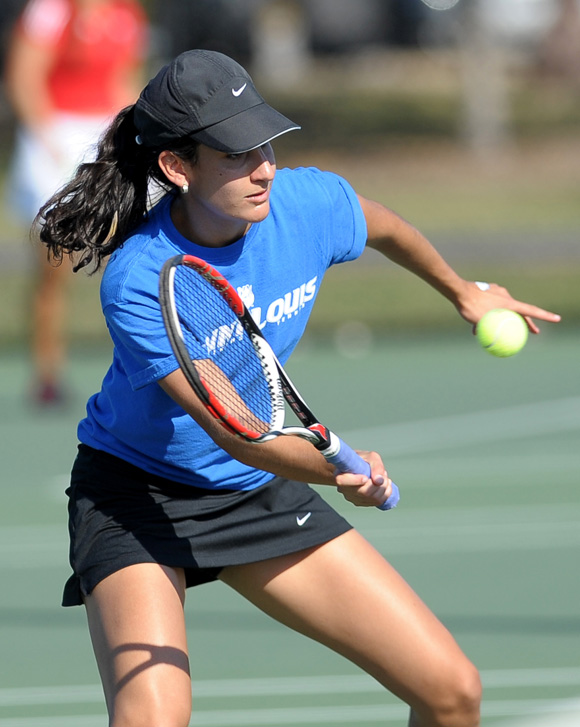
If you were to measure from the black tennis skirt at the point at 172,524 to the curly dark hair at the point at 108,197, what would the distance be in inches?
20.9

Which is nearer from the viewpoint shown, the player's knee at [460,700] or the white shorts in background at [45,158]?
the player's knee at [460,700]

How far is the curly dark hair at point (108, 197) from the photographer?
12.1 ft

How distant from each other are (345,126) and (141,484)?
23189 millimetres

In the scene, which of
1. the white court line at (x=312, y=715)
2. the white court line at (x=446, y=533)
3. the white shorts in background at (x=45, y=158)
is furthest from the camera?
the white shorts in background at (x=45, y=158)

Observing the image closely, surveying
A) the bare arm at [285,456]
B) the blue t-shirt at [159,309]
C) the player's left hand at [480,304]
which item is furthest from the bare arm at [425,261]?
the bare arm at [285,456]

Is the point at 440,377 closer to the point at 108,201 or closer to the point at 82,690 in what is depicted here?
the point at 82,690

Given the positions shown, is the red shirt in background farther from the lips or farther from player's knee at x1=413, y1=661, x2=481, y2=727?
player's knee at x1=413, y1=661, x2=481, y2=727

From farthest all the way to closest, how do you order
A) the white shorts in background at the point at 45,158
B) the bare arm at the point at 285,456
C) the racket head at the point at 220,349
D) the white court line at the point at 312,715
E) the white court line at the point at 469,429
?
the white shorts in background at the point at 45,158, the white court line at the point at 469,429, the white court line at the point at 312,715, the bare arm at the point at 285,456, the racket head at the point at 220,349

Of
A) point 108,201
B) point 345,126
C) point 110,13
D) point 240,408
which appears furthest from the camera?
point 345,126

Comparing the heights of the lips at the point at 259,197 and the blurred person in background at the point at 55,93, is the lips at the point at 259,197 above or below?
below

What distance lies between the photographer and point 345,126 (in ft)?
87.0

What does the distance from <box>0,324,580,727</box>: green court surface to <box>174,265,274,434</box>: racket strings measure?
23.0 inches

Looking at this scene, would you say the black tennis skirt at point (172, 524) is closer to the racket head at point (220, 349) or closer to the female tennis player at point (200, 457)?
the female tennis player at point (200, 457)

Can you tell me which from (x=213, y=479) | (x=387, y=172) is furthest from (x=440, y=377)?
(x=387, y=172)
